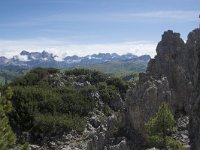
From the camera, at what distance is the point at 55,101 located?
322ft

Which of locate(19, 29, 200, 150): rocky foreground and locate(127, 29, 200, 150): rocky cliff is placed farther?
locate(127, 29, 200, 150): rocky cliff

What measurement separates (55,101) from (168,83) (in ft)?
98.1

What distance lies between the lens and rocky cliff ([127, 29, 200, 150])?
73.1 metres

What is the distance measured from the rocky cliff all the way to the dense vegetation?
58.1 feet

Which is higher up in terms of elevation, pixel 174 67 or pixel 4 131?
pixel 174 67

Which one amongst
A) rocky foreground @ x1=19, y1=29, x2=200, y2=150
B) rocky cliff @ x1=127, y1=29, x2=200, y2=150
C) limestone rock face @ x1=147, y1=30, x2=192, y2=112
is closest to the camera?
rocky foreground @ x1=19, y1=29, x2=200, y2=150

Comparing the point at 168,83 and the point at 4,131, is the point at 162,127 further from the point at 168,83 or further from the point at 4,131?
the point at 168,83

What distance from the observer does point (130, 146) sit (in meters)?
66.4

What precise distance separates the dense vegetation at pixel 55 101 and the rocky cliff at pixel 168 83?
58.1 ft

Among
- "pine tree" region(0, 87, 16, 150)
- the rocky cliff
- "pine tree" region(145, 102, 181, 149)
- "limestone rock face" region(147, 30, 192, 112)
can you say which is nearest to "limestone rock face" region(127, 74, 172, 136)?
the rocky cliff

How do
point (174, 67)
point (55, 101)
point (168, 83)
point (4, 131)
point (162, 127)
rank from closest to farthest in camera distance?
1. point (4, 131)
2. point (162, 127)
3. point (168, 83)
4. point (174, 67)
5. point (55, 101)

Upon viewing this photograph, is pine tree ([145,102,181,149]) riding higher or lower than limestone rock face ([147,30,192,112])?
lower

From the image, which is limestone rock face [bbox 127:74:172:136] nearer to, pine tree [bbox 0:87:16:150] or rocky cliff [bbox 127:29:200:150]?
rocky cliff [bbox 127:29:200:150]

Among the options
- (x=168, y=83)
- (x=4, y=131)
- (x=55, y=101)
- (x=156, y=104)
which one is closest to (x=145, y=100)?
(x=156, y=104)
